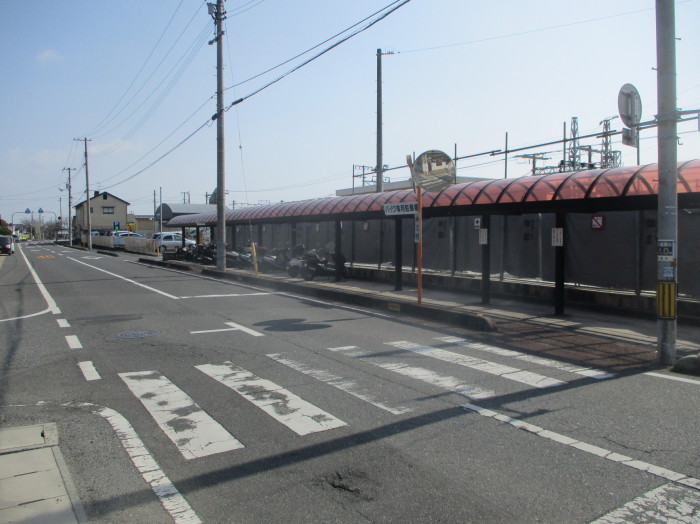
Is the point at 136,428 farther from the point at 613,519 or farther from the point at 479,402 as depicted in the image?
the point at 613,519

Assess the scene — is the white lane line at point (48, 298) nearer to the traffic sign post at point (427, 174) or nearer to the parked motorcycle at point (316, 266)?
the parked motorcycle at point (316, 266)

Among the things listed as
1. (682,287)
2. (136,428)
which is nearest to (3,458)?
(136,428)

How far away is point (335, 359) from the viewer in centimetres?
827


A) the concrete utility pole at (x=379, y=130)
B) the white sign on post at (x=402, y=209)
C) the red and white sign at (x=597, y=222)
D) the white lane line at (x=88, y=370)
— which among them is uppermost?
the concrete utility pole at (x=379, y=130)

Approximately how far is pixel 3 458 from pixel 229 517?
223cm

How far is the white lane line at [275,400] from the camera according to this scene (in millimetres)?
5465

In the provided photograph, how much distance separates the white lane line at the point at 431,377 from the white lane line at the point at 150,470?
136 inches

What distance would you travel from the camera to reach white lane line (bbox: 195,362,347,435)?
546 cm

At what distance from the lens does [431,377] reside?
7.24 m

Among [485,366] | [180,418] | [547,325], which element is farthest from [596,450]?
[547,325]

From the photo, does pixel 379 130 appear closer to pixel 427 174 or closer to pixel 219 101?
pixel 219 101

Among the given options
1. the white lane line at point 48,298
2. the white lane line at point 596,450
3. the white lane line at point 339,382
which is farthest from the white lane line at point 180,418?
the white lane line at point 48,298

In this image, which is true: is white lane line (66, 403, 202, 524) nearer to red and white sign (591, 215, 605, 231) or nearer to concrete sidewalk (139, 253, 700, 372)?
concrete sidewalk (139, 253, 700, 372)

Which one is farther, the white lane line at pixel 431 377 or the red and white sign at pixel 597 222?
the red and white sign at pixel 597 222
